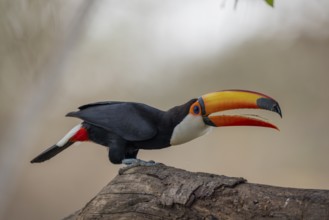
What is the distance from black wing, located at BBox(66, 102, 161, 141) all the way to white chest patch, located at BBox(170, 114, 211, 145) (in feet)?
0.33

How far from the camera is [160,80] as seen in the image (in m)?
7.22

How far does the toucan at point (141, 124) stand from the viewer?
269 centimetres

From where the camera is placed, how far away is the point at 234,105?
2.55 meters

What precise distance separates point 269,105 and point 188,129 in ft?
1.41

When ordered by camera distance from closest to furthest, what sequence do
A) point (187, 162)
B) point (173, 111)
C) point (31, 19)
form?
point (173, 111)
point (31, 19)
point (187, 162)

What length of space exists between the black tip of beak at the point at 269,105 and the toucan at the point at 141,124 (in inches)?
6.4

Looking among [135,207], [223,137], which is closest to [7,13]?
[135,207]

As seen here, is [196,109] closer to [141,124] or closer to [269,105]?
[141,124]

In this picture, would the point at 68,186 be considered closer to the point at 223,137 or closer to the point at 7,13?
the point at 223,137

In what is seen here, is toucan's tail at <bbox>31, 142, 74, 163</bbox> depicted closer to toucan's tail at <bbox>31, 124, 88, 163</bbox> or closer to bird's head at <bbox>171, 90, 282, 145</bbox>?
toucan's tail at <bbox>31, 124, 88, 163</bbox>

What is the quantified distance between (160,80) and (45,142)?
1.46 m

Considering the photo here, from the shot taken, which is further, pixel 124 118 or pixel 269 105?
pixel 124 118

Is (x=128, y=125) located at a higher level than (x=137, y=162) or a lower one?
higher

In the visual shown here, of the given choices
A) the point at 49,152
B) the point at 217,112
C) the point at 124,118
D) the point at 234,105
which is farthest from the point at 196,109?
the point at 49,152
